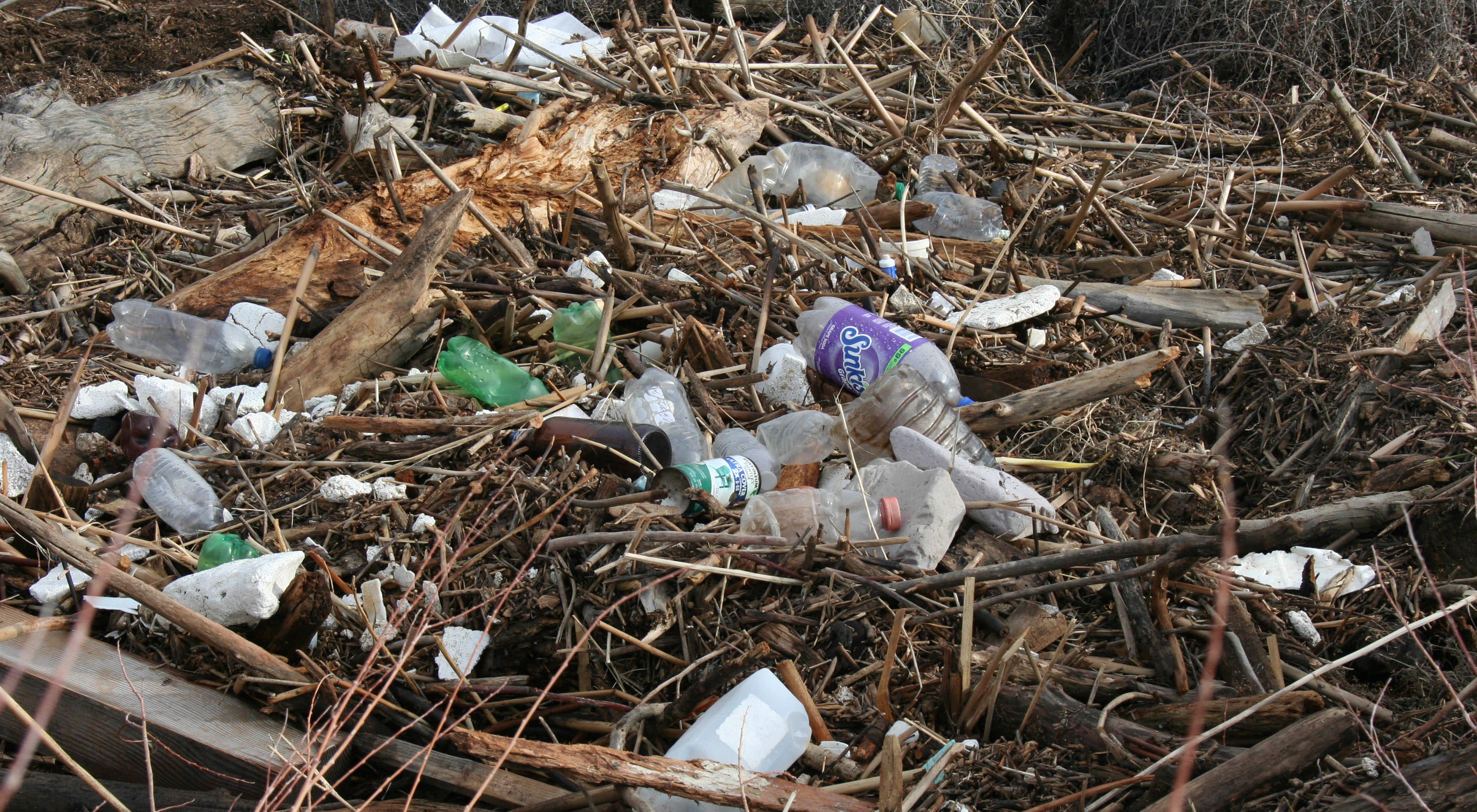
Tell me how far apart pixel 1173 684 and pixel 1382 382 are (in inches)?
42.7

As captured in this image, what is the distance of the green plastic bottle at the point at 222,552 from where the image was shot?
2408mm

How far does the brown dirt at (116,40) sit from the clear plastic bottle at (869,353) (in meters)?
4.49

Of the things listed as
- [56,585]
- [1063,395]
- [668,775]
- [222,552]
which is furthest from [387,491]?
[1063,395]

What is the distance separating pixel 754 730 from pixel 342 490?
4.51 feet

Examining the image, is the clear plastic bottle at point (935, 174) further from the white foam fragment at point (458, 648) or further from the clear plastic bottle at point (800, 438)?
the white foam fragment at point (458, 648)

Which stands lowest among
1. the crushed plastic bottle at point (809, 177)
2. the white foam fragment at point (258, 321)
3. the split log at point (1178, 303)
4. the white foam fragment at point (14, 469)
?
the white foam fragment at point (14, 469)

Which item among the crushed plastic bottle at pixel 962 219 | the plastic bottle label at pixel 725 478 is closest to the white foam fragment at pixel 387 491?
the plastic bottle label at pixel 725 478

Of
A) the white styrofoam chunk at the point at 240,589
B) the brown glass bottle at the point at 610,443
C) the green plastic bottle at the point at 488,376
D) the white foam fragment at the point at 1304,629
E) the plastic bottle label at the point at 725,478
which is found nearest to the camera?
the white styrofoam chunk at the point at 240,589

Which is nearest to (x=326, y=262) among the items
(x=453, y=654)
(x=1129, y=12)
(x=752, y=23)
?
(x=453, y=654)

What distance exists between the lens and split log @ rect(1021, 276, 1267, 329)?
3.64 m

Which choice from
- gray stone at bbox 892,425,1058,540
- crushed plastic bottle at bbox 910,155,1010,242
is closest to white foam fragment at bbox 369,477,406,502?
gray stone at bbox 892,425,1058,540

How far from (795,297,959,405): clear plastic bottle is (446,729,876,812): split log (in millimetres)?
1562

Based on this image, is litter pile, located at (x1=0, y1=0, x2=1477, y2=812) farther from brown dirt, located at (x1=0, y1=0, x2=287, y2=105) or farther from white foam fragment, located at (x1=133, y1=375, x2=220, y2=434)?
brown dirt, located at (x1=0, y1=0, x2=287, y2=105)

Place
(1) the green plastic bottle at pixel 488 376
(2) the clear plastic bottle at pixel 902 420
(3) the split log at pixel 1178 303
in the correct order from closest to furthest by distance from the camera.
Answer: (2) the clear plastic bottle at pixel 902 420 < (1) the green plastic bottle at pixel 488 376 < (3) the split log at pixel 1178 303
